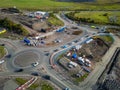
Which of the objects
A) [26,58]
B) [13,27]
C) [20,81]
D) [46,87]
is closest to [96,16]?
[13,27]

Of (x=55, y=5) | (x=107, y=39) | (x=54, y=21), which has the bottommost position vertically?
(x=107, y=39)

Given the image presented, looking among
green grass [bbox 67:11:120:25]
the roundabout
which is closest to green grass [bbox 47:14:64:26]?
green grass [bbox 67:11:120:25]

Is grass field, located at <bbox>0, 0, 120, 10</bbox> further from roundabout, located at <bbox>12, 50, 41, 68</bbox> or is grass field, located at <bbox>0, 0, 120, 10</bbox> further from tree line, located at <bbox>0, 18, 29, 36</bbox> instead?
roundabout, located at <bbox>12, 50, 41, 68</bbox>

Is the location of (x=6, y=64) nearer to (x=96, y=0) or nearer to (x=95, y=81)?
(x=95, y=81)

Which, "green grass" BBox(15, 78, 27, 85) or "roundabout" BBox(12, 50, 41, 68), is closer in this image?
"green grass" BBox(15, 78, 27, 85)

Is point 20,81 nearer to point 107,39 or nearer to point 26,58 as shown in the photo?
point 26,58
